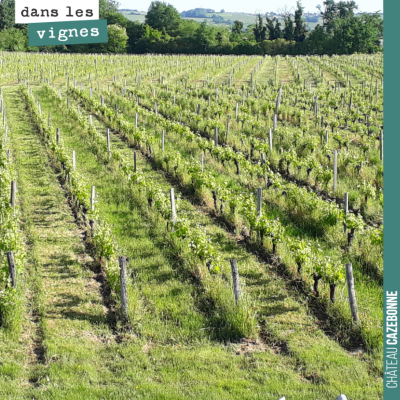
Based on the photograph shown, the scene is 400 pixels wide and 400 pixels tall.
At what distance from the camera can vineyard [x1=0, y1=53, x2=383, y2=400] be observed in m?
7.23

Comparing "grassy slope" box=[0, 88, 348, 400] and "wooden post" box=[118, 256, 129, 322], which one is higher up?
"wooden post" box=[118, 256, 129, 322]

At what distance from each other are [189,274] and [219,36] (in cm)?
8735

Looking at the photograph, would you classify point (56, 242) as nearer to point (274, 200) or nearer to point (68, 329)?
point (68, 329)

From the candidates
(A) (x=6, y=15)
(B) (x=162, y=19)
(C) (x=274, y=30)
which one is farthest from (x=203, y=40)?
(A) (x=6, y=15)

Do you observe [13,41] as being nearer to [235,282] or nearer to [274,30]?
[274,30]

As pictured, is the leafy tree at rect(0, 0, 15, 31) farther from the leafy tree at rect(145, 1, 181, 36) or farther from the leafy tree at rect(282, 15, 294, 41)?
the leafy tree at rect(282, 15, 294, 41)

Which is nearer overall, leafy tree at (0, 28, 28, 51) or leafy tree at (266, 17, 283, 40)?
leafy tree at (0, 28, 28, 51)

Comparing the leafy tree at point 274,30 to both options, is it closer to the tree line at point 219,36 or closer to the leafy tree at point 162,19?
the tree line at point 219,36

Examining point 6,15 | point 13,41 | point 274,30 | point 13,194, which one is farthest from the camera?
point 274,30

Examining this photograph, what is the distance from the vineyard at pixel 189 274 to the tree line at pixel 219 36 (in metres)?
62.4

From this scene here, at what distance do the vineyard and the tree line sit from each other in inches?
2457

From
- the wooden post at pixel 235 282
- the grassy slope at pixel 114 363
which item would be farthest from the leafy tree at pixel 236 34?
the wooden post at pixel 235 282

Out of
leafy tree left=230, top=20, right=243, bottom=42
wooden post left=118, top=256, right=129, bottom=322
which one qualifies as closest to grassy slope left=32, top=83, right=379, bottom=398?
wooden post left=118, top=256, right=129, bottom=322

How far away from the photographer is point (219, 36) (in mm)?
91062
